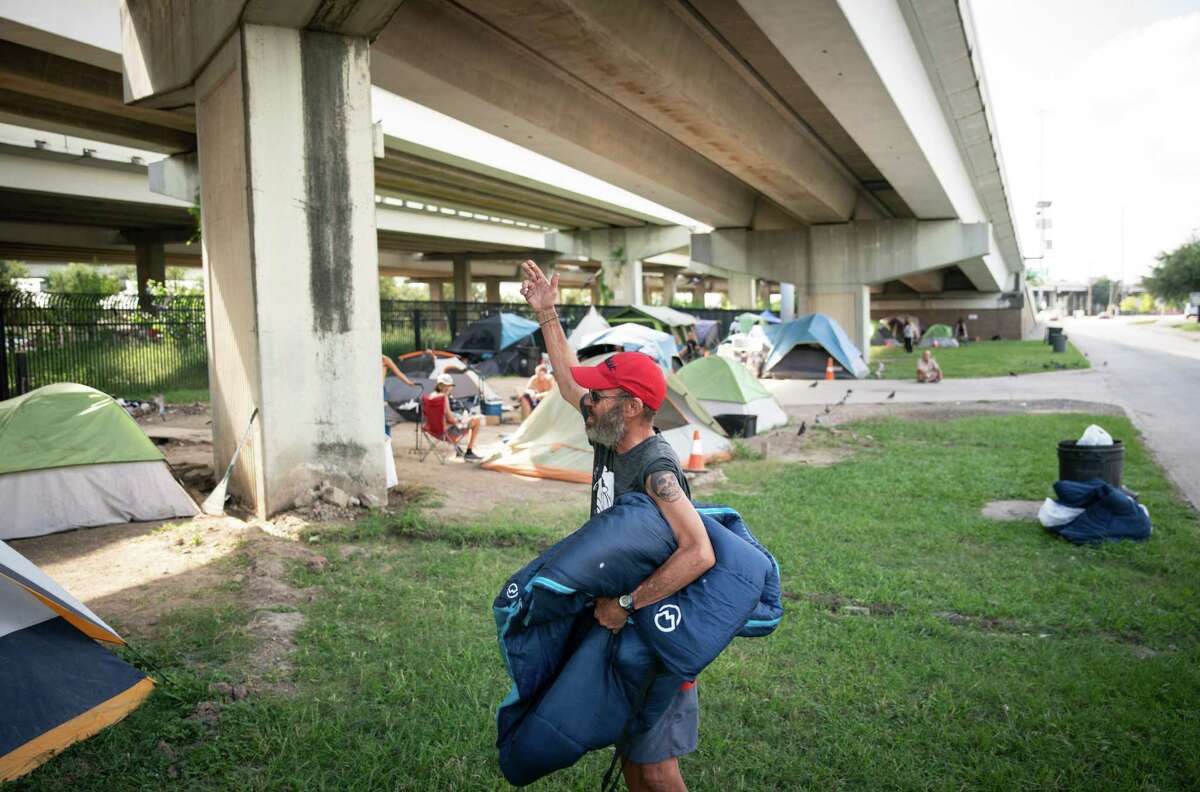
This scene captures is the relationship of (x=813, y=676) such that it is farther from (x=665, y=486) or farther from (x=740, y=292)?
(x=740, y=292)

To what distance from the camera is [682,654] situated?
8.49 ft

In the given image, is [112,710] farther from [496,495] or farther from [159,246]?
[159,246]

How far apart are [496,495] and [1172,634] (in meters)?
6.62

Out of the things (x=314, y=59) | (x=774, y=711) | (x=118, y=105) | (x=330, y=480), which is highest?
(x=118, y=105)

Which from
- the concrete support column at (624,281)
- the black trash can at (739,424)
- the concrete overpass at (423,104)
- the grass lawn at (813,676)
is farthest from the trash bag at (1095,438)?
the concrete support column at (624,281)

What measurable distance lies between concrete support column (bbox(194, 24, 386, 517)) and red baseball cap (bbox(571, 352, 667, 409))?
19.8ft

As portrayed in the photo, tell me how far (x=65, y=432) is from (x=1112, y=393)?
2042cm

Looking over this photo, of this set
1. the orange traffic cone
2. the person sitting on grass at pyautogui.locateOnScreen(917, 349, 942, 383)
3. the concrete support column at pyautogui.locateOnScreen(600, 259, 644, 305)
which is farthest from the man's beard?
the concrete support column at pyautogui.locateOnScreen(600, 259, 644, 305)

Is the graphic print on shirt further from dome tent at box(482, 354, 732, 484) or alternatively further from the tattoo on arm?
dome tent at box(482, 354, 732, 484)

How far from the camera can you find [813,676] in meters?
4.86

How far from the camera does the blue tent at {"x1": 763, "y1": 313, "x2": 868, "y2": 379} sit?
2662 centimetres

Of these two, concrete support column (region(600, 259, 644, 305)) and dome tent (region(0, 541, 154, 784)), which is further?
concrete support column (region(600, 259, 644, 305))

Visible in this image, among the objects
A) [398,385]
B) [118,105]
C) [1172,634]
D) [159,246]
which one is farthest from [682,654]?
[159,246]

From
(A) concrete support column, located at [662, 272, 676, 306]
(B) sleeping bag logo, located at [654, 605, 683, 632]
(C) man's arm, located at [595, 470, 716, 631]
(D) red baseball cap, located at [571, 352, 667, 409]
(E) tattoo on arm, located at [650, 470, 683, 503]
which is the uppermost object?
(A) concrete support column, located at [662, 272, 676, 306]
